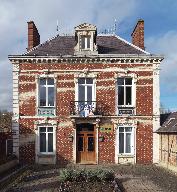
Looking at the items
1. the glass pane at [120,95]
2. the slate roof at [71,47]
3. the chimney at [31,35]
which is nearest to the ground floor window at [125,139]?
the glass pane at [120,95]

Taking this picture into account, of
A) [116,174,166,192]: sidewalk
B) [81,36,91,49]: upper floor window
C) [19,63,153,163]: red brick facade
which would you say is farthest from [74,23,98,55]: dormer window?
[116,174,166,192]: sidewalk

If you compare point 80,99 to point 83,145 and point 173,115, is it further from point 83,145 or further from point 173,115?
point 173,115

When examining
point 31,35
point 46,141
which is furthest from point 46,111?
point 31,35

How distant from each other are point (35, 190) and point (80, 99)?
32.6 feet

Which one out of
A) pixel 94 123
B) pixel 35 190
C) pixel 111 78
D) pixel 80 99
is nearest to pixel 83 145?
pixel 94 123

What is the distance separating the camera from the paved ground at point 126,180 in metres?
14.1

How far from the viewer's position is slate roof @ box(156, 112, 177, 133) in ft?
63.3

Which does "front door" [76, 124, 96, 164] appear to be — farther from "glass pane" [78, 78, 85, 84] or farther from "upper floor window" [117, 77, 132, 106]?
"glass pane" [78, 78, 85, 84]

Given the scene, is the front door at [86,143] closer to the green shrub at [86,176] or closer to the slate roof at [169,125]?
the slate roof at [169,125]

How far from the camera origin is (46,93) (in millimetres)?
23031

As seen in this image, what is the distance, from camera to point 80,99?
22.9 m

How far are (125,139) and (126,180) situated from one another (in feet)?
22.7

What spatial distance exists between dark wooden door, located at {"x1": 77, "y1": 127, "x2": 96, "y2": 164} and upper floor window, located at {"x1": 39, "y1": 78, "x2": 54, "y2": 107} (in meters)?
2.83

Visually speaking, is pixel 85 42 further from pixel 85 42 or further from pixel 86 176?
pixel 86 176
